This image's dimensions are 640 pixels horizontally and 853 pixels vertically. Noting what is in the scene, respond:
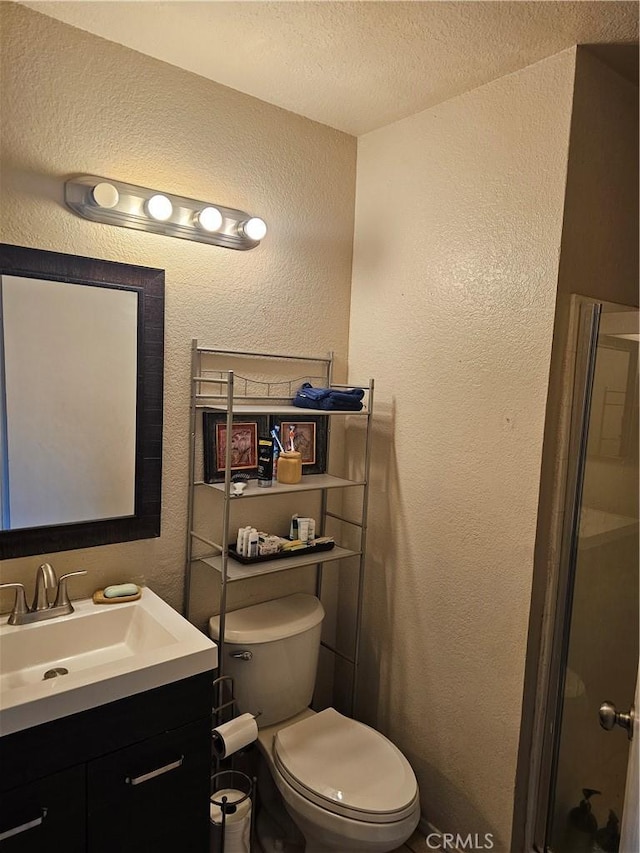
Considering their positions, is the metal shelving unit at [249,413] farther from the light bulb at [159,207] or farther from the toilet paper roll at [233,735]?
the light bulb at [159,207]

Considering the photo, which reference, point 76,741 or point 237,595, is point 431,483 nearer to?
point 237,595

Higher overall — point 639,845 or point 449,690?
point 639,845

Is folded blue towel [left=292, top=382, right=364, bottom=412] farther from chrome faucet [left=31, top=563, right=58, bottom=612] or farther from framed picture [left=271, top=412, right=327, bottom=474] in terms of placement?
chrome faucet [left=31, top=563, right=58, bottom=612]

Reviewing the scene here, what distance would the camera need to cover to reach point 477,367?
5.79ft

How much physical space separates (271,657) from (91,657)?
0.55 metres

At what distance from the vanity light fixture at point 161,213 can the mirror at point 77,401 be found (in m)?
0.13

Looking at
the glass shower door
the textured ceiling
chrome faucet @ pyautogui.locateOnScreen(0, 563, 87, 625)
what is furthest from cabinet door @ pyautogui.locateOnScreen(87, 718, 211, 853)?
the textured ceiling

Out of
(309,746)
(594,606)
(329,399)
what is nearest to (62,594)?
(309,746)

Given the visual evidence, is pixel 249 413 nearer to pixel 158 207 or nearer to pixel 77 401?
pixel 77 401

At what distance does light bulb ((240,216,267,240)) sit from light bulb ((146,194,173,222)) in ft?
0.88

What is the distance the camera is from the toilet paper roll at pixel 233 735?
158 centimetres

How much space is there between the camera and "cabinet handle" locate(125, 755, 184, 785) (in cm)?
131

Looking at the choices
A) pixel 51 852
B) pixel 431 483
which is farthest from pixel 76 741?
pixel 431 483

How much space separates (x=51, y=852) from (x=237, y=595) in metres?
0.90
